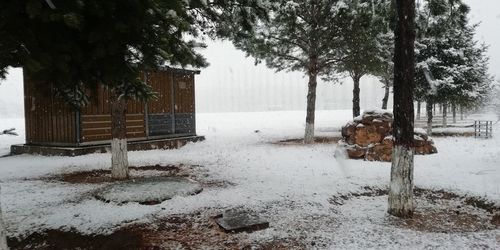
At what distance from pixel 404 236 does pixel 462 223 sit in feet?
5.18

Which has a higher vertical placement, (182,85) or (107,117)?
(182,85)

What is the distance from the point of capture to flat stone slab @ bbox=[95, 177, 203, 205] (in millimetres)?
7562

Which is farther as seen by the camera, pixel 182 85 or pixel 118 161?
pixel 182 85

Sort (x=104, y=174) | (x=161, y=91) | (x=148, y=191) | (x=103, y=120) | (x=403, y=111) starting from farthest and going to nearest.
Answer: (x=161, y=91)
(x=103, y=120)
(x=104, y=174)
(x=148, y=191)
(x=403, y=111)

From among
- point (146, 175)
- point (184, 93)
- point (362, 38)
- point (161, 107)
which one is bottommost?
point (146, 175)

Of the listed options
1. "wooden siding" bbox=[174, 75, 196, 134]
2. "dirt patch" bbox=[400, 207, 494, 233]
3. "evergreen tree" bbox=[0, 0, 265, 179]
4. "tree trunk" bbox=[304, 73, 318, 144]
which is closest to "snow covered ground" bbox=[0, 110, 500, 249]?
"dirt patch" bbox=[400, 207, 494, 233]

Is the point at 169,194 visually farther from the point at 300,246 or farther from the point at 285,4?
the point at 285,4

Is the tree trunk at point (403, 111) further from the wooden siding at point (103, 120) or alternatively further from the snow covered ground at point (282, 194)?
the wooden siding at point (103, 120)

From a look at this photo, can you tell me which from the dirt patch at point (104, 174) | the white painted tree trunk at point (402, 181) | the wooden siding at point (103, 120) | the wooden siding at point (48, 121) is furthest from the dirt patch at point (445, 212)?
the wooden siding at point (48, 121)

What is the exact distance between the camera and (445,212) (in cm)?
718

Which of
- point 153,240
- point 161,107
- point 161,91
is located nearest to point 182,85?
point 161,91

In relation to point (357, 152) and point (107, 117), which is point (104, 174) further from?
point (357, 152)

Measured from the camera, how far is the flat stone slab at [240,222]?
19.7 feet

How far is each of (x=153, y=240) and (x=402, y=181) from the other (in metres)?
4.47
